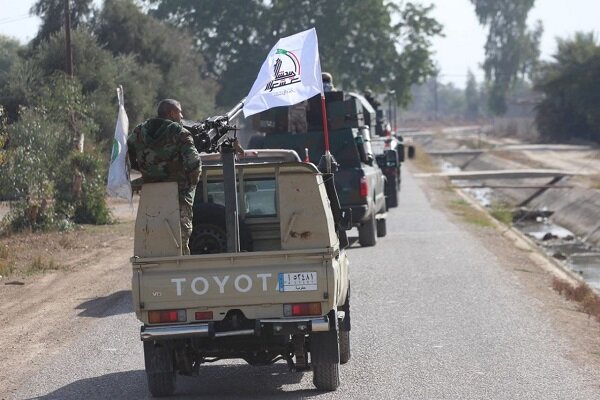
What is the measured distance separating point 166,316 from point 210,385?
1349mm

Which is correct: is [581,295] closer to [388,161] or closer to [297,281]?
[297,281]

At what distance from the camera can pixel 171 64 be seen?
4684 centimetres

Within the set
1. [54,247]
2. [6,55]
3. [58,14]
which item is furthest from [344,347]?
[6,55]

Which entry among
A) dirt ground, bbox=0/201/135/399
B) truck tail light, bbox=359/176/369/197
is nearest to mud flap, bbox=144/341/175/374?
dirt ground, bbox=0/201/135/399

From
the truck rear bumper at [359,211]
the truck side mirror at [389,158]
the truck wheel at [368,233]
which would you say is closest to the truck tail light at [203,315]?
the truck rear bumper at [359,211]

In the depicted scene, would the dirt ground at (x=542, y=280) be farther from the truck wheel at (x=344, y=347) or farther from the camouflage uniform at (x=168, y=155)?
the camouflage uniform at (x=168, y=155)

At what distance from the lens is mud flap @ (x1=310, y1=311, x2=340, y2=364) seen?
8.94 m

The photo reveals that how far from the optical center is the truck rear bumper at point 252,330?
856 cm

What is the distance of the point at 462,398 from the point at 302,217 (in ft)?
6.27

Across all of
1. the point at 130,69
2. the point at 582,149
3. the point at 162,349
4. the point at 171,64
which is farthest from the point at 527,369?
the point at 582,149

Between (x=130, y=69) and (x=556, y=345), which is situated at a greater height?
(x=130, y=69)

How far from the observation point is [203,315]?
8.66 meters

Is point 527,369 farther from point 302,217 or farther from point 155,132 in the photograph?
point 155,132


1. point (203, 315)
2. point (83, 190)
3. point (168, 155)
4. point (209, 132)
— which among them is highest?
point (209, 132)
